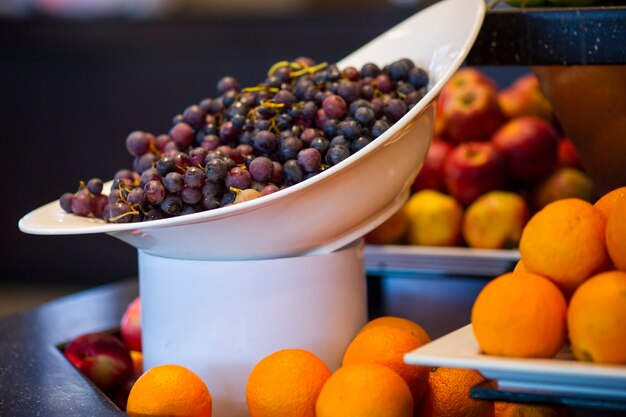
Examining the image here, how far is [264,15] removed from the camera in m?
3.43

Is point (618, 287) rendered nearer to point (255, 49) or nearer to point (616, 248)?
point (616, 248)

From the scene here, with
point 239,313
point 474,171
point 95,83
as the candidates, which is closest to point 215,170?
point 239,313

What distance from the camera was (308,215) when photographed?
80cm

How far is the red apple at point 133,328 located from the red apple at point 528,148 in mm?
755

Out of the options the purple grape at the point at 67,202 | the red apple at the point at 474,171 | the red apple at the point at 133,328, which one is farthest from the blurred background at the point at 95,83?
the purple grape at the point at 67,202

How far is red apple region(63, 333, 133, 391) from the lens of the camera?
934 mm

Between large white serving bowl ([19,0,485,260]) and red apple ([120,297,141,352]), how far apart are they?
182mm

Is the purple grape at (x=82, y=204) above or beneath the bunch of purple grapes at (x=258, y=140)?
beneath

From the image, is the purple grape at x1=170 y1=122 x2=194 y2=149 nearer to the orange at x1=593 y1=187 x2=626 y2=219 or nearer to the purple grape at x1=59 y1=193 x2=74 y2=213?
the purple grape at x1=59 y1=193 x2=74 y2=213

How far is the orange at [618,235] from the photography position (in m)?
0.60

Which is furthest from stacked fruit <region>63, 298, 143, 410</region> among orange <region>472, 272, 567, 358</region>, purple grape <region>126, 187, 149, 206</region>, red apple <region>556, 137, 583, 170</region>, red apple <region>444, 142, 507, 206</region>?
red apple <region>556, 137, 583, 170</region>

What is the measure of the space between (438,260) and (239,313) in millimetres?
599

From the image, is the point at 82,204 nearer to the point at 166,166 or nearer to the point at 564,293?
the point at 166,166

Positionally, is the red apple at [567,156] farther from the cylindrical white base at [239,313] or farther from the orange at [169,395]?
the orange at [169,395]
